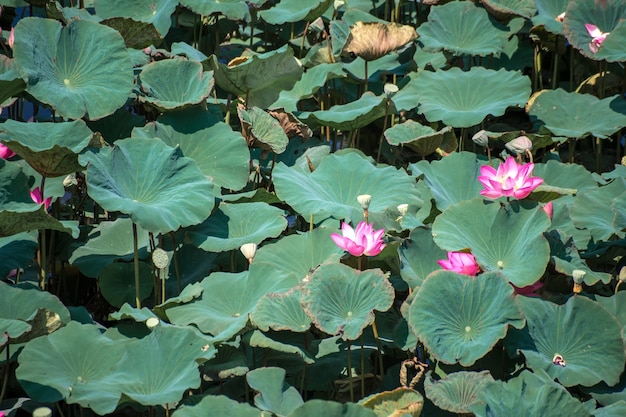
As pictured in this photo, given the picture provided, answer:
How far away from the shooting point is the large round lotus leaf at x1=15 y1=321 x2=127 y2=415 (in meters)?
1.72

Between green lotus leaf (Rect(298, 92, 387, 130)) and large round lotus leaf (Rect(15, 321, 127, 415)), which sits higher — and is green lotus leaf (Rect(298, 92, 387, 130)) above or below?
above

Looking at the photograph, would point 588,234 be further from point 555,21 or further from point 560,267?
point 555,21

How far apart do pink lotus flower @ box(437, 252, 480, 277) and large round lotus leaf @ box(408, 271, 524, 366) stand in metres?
0.07

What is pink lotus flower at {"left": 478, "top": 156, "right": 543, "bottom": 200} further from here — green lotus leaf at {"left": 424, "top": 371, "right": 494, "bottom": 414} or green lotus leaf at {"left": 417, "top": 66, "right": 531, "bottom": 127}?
green lotus leaf at {"left": 417, "top": 66, "right": 531, "bottom": 127}

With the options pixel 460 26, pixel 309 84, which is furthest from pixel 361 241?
pixel 460 26

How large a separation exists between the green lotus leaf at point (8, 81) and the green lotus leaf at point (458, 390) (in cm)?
144

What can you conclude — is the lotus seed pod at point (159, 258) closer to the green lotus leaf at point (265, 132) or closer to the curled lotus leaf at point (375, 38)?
the green lotus leaf at point (265, 132)

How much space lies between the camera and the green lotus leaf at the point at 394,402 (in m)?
1.74

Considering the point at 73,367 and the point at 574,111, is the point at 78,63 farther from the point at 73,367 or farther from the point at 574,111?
the point at 574,111

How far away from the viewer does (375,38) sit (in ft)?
9.62

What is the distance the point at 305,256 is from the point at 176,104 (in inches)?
26.1

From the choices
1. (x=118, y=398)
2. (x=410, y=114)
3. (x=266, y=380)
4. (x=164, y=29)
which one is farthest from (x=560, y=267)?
(x=164, y=29)

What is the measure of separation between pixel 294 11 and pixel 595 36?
1224mm

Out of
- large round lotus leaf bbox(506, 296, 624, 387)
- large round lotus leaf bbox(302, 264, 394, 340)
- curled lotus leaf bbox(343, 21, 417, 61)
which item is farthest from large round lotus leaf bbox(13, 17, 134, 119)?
large round lotus leaf bbox(506, 296, 624, 387)
